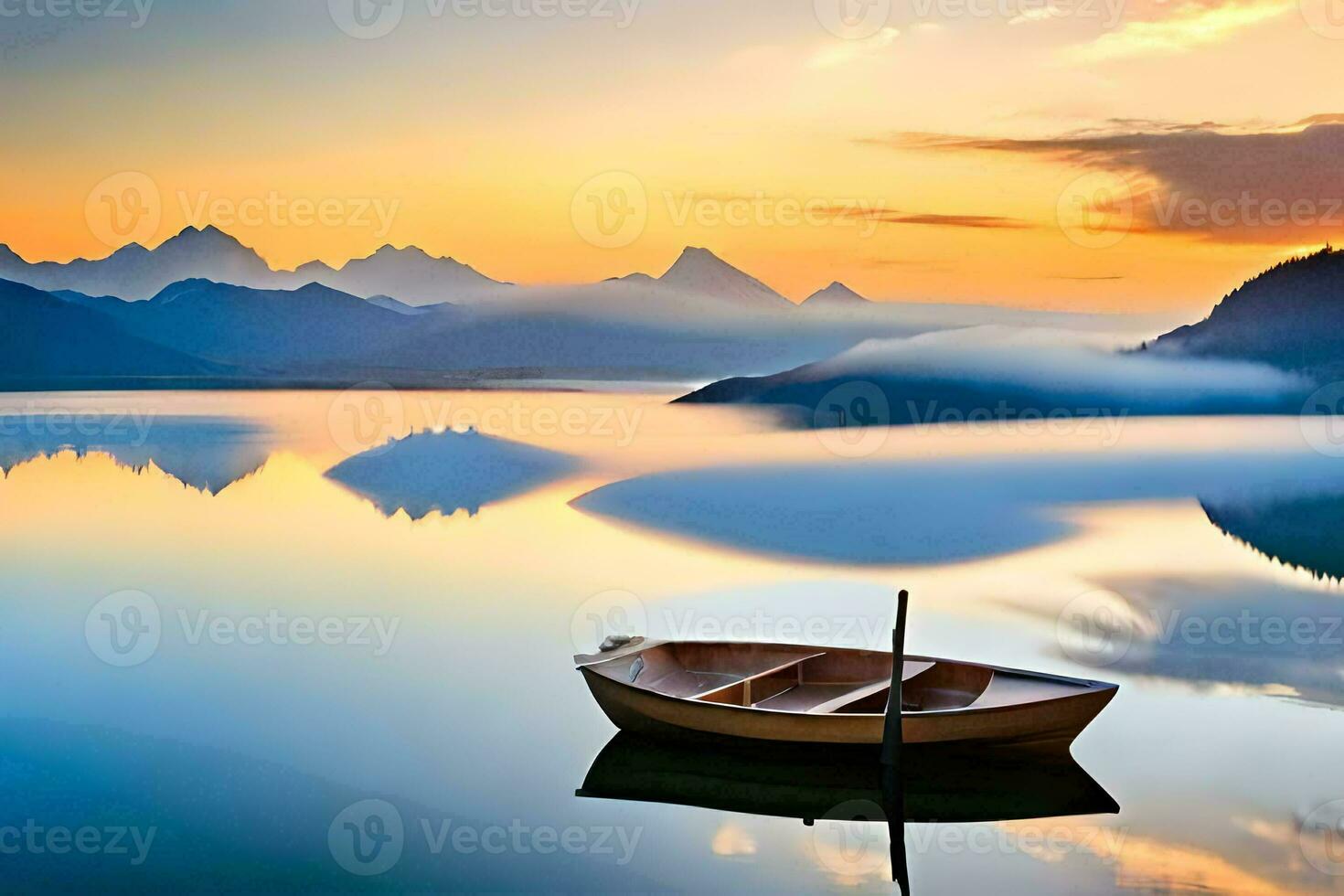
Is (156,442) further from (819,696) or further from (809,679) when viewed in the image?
(819,696)

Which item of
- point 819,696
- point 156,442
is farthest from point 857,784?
point 156,442

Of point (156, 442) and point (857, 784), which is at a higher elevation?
point (156, 442)

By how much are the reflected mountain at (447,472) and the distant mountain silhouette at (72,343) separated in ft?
317

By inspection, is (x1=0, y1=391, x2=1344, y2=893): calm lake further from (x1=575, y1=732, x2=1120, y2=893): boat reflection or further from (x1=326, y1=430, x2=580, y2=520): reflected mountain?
(x1=326, y1=430, x2=580, y2=520): reflected mountain

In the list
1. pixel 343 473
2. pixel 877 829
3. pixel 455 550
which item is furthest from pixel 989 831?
pixel 343 473

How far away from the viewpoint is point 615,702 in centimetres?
1138

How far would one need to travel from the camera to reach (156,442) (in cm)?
5556

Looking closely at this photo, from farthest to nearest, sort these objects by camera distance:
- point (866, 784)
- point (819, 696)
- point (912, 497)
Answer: point (912, 497), point (819, 696), point (866, 784)

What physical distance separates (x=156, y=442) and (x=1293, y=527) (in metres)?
41.8

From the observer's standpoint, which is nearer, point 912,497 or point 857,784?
point 857,784

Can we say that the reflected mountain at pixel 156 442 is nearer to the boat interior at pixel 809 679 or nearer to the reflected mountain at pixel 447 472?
the reflected mountain at pixel 447 472

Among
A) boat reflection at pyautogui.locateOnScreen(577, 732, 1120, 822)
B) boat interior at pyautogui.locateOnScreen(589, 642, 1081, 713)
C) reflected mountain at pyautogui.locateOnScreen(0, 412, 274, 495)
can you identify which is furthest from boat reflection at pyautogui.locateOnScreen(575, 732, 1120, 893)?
reflected mountain at pyautogui.locateOnScreen(0, 412, 274, 495)

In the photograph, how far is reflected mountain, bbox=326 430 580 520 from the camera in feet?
110

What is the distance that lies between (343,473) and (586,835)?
3228 centimetres
